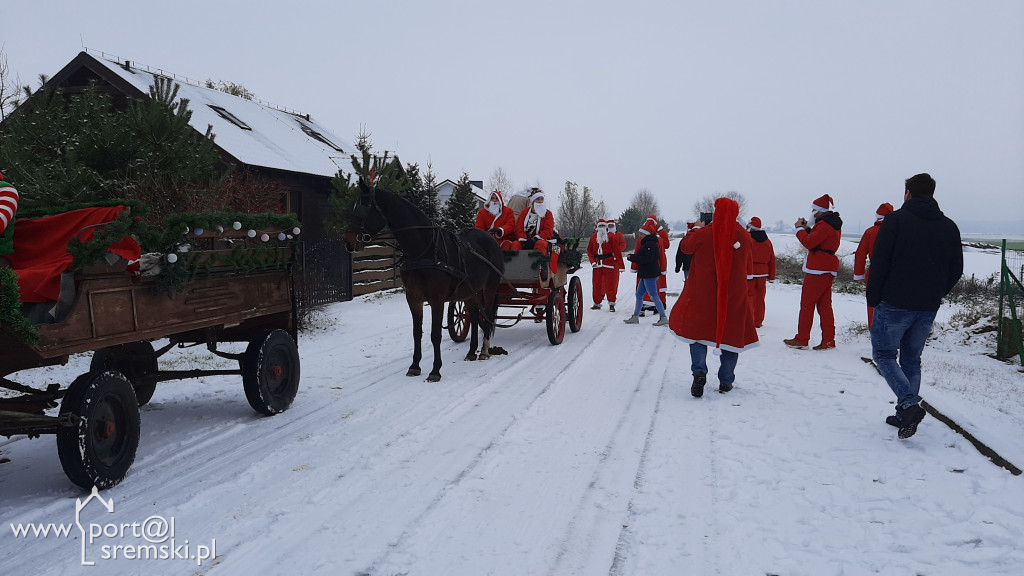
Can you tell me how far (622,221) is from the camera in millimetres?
76188

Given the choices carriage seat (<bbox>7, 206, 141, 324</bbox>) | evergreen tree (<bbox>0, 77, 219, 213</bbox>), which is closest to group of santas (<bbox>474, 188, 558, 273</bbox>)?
evergreen tree (<bbox>0, 77, 219, 213</bbox>)

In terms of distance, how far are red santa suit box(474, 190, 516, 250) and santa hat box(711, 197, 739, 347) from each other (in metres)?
4.57

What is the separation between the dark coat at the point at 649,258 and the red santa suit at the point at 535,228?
7.90 ft

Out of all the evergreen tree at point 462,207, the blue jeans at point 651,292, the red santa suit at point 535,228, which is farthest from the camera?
the evergreen tree at point 462,207

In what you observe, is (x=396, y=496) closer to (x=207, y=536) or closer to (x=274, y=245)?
(x=207, y=536)

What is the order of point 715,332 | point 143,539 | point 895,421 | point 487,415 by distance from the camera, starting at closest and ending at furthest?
point 143,539
point 895,421
point 487,415
point 715,332

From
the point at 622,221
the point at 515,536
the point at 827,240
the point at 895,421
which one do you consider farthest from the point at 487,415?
the point at 622,221

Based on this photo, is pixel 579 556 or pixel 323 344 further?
pixel 323 344

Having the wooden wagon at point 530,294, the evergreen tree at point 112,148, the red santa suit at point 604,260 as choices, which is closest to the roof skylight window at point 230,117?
the evergreen tree at point 112,148

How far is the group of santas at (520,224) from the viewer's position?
34.0 feet

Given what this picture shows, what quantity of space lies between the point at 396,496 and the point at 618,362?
5081 millimetres

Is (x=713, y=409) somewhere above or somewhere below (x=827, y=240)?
below

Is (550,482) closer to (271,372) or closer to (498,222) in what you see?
(271,372)

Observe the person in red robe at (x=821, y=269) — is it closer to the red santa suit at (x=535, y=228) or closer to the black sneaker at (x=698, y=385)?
the black sneaker at (x=698, y=385)
